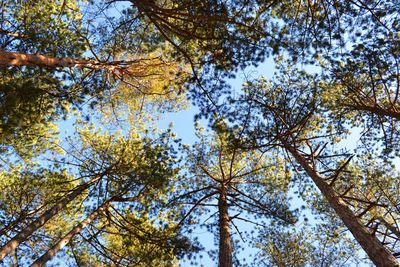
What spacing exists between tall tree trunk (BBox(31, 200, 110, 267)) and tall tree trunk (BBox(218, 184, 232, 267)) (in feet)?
9.01

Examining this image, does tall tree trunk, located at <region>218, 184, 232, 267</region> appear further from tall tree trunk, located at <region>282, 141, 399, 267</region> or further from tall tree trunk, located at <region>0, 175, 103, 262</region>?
tall tree trunk, located at <region>0, 175, 103, 262</region>

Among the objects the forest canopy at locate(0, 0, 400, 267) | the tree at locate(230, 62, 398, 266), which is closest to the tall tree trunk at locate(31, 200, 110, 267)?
the forest canopy at locate(0, 0, 400, 267)

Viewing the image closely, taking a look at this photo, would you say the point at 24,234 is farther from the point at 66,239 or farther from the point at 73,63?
the point at 73,63

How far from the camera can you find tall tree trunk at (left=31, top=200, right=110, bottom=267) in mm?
5758

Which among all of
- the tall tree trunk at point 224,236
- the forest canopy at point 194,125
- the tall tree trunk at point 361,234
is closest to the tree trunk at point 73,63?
the forest canopy at point 194,125

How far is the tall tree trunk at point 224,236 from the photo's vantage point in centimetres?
647

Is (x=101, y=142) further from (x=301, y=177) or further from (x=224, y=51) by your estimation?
(x=301, y=177)

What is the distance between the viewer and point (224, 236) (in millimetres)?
7148

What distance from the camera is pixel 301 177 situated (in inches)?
351

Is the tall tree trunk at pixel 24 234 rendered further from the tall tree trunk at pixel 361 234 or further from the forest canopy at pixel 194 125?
the tall tree trunk at pixel 361 234

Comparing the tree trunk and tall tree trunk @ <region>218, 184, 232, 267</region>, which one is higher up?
the tree trunk

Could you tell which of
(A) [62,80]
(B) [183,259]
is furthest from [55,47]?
(B) [183,259]

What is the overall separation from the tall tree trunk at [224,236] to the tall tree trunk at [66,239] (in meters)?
2.75

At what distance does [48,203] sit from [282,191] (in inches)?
237
